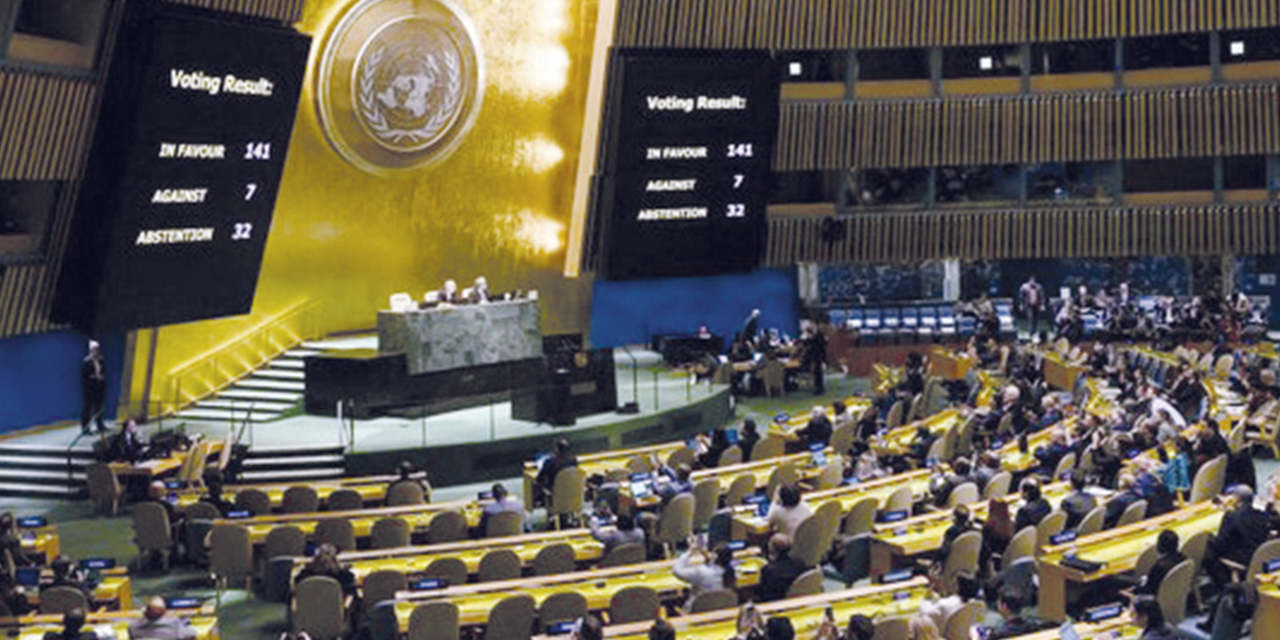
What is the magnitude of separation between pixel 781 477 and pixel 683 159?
39.0 feet

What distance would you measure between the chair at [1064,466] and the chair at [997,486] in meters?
1.12

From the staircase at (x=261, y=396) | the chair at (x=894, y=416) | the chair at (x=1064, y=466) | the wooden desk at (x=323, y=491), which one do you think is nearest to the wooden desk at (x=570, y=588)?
the chair at (x=1064, y=466)

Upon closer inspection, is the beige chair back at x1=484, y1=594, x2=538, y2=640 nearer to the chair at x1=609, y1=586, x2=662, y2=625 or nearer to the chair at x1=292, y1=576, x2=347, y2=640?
the chair at x1=609, y1=586, x2=662, y2=625

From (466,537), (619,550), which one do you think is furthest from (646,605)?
(466,537)

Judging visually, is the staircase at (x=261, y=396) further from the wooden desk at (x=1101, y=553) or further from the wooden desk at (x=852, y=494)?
the wooden desk at (x=1101, y=553)

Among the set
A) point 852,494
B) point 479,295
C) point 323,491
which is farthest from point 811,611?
point 479,295

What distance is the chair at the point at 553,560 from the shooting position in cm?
1505

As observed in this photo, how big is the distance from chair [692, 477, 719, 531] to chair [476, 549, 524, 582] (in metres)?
3.69

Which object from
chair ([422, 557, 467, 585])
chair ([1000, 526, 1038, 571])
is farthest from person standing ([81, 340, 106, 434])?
chair ([1000, 526, 1038, 571])

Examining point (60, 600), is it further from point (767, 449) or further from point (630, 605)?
point (767, 449)

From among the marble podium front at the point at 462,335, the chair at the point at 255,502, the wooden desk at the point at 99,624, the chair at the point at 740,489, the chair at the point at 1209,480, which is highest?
the marble podium front at the point at 462,335

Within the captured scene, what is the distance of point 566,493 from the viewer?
19547mm

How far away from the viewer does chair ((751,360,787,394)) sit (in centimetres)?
3117

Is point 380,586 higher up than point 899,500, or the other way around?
point 899,500
